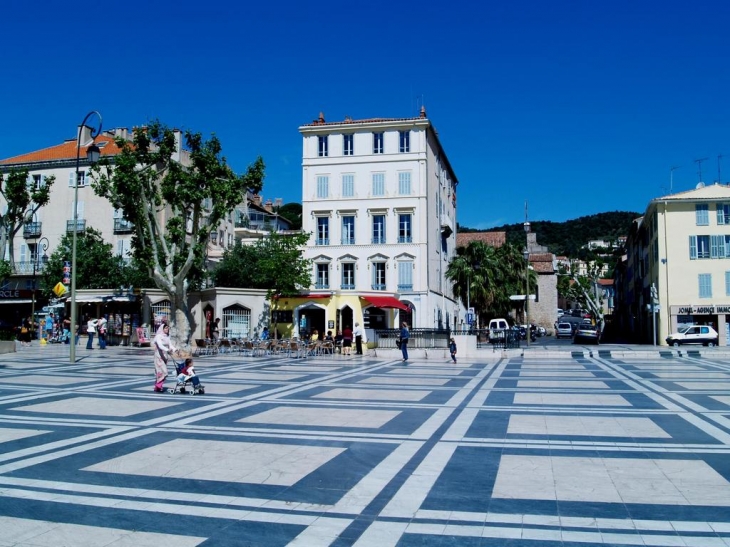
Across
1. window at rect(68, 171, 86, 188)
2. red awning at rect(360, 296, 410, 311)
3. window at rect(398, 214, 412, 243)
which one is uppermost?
window at rect(68, 171, 86, 188)

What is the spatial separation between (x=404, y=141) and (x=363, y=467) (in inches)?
1644

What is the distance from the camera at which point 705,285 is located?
149ft

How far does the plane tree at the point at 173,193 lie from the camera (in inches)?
1182

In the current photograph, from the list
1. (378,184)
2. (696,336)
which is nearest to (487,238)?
(378,184)

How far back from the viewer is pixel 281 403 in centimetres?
1407

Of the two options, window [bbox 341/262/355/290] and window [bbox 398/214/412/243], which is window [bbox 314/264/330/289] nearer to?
window [bbox 341/262/355/290]

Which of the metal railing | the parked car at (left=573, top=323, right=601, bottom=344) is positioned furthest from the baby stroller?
the parked car at (left=573, top=323, right=601, bottom=344)

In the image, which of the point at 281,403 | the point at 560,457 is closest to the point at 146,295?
the point at 281,403

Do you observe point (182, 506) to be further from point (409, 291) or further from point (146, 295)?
point (409, 291)

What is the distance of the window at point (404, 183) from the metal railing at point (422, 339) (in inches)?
656

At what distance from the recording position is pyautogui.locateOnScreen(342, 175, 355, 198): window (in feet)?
158

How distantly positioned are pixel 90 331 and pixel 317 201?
826 inches

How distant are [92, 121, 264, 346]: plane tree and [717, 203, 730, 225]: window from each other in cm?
3359

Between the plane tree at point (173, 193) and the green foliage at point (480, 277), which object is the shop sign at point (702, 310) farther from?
the plane tree at point (173, 193)
